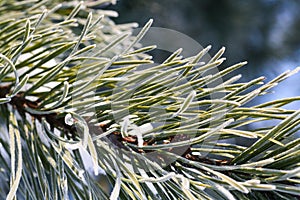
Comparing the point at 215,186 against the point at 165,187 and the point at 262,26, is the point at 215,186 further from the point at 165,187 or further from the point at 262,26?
the point at 262,26

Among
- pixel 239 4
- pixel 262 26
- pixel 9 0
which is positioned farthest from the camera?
pixel 262 26

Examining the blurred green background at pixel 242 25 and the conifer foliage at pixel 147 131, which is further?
the blurred green background at pixel 242 25

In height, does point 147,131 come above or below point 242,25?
below

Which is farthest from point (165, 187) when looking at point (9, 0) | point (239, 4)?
point (239, 4)

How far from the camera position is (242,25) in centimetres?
95

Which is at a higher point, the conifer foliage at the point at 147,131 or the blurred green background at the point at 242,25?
the blurred green background at the point at 242,25

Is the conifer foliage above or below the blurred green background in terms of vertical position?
below

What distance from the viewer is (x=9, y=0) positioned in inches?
14.4

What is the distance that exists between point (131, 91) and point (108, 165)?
0.12ft

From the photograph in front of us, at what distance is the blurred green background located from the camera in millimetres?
792

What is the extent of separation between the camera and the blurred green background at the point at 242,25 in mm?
792

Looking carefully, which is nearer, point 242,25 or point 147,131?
point 147,131

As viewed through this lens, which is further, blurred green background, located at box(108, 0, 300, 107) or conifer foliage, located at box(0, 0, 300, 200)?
blurred green background, located at box(108, 0, 300, 107)

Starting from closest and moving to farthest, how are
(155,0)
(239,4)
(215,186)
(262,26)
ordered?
(215,186)
(155,0)
(239,4)
(262,26)
